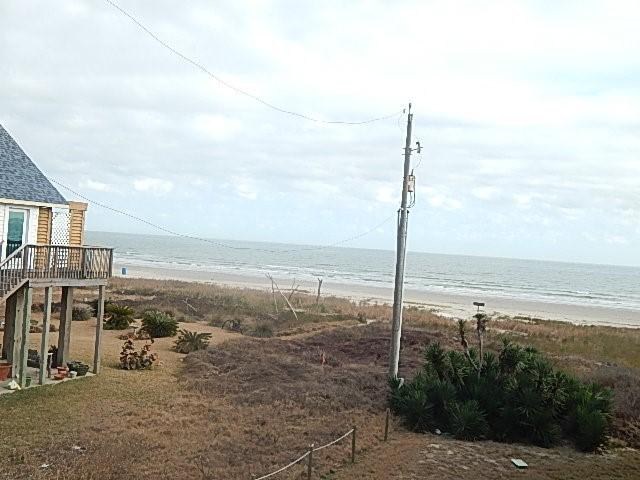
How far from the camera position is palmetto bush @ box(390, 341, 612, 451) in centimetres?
1323

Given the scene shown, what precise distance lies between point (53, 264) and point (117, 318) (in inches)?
502

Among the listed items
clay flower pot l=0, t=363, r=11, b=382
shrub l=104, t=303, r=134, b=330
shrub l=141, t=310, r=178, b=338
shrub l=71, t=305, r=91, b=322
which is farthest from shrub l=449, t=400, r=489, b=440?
shrub l=71, t=305, r=91, b=322

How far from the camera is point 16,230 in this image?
1675 cm

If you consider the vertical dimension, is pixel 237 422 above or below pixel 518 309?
above

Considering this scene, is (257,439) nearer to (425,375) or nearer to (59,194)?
(425,375)

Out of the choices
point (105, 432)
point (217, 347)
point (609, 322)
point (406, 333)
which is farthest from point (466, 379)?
point (609, 322)

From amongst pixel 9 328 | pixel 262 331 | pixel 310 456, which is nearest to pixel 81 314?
pixel 262 331

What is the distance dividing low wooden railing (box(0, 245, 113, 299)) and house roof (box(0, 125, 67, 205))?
148 cm

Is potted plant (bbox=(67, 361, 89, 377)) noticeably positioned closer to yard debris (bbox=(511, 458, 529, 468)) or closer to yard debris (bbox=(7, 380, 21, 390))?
yard debris (bbox=(7, 380, 21, 390))

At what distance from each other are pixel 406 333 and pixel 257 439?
696 inches

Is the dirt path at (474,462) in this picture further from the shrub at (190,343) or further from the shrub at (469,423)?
the shrub at (190,343)

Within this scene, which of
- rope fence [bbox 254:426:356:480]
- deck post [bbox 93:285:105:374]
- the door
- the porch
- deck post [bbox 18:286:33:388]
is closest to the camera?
rope fence [bbox 254:426:356:480]

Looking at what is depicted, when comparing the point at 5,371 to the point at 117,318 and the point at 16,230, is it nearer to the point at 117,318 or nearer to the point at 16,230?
the point at 16,230

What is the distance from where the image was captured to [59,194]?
59.4ft
